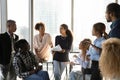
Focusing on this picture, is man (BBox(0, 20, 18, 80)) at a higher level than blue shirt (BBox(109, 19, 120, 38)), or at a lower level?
lower

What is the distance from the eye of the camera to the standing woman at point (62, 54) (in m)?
5.99

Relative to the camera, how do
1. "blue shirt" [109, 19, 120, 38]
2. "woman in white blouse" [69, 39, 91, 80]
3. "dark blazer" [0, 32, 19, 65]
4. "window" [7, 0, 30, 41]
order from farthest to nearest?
"window" [7, 0, 30, 41], "woman in white blouse" [69, 39, 91, 80], "dark blazer" [0, 32, 19, 65], "blue shirt" [109, 19, 120, 38]

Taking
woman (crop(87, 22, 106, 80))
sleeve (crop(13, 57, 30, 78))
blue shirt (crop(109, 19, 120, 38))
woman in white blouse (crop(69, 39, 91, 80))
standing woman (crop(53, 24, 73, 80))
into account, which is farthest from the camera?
standing woman (crop(53, 24, 73, 80))

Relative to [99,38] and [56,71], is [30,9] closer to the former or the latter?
[56,71]

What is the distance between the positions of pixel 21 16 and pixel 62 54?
1601mm

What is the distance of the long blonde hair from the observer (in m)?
2.51

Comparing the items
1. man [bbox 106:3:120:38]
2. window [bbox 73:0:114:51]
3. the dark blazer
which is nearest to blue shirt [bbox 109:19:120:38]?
man [bbox 106:3:120:38]

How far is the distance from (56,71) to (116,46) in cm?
352

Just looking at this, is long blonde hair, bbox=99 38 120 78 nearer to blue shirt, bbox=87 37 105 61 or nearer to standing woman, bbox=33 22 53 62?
blue shirt, bbox=87 37 105 61

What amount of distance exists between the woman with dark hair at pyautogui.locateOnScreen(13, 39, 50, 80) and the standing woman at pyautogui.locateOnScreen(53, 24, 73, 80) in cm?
108

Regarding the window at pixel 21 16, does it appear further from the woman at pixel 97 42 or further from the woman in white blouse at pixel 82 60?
the woman at pixel 97 42

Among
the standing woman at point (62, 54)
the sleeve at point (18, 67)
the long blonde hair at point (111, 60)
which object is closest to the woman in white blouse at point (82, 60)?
the standing woman at point (62, 54)

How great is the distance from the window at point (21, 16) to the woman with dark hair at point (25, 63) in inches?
81.5

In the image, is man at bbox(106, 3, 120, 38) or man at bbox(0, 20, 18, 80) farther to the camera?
man at bbox(0, 20, 18, 80)
